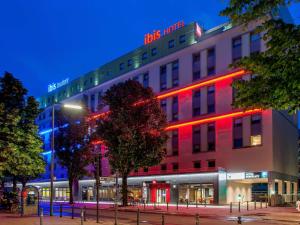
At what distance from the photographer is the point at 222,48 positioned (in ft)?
206

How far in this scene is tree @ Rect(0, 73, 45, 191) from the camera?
3625 cm

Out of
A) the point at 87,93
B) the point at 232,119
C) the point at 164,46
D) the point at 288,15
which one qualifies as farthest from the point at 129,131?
the point at 87,93

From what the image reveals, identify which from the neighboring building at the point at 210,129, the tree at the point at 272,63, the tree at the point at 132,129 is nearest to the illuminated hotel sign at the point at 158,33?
the neighboring building at the point at 210,129

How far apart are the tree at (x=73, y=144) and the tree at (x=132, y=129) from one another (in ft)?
41.6

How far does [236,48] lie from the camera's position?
60875 mm

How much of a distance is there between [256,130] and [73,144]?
2553 centimetres

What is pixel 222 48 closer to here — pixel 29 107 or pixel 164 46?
pixel 164 46

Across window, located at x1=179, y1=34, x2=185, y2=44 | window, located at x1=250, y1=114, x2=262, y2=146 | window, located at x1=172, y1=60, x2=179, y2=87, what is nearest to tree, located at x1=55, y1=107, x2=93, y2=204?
window, located at x1=172, y1=60, x2=179, y2=87

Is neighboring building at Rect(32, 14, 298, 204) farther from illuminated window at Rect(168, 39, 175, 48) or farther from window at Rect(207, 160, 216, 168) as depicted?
illuminated window at Rect(168, 39, 175, 48)

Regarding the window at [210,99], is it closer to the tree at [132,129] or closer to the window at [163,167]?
the window at [163,167]

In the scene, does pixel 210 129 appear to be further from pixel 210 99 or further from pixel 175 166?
pixel 175 166

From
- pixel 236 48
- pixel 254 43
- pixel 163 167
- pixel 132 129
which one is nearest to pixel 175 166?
pixel 163 167

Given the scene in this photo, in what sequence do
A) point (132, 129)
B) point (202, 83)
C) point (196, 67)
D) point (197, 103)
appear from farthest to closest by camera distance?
1. point (196, 67)
2. point (197, 103)
3. point (202, 83)
4. point (132, 129)

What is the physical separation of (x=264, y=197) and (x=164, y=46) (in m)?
29.2
